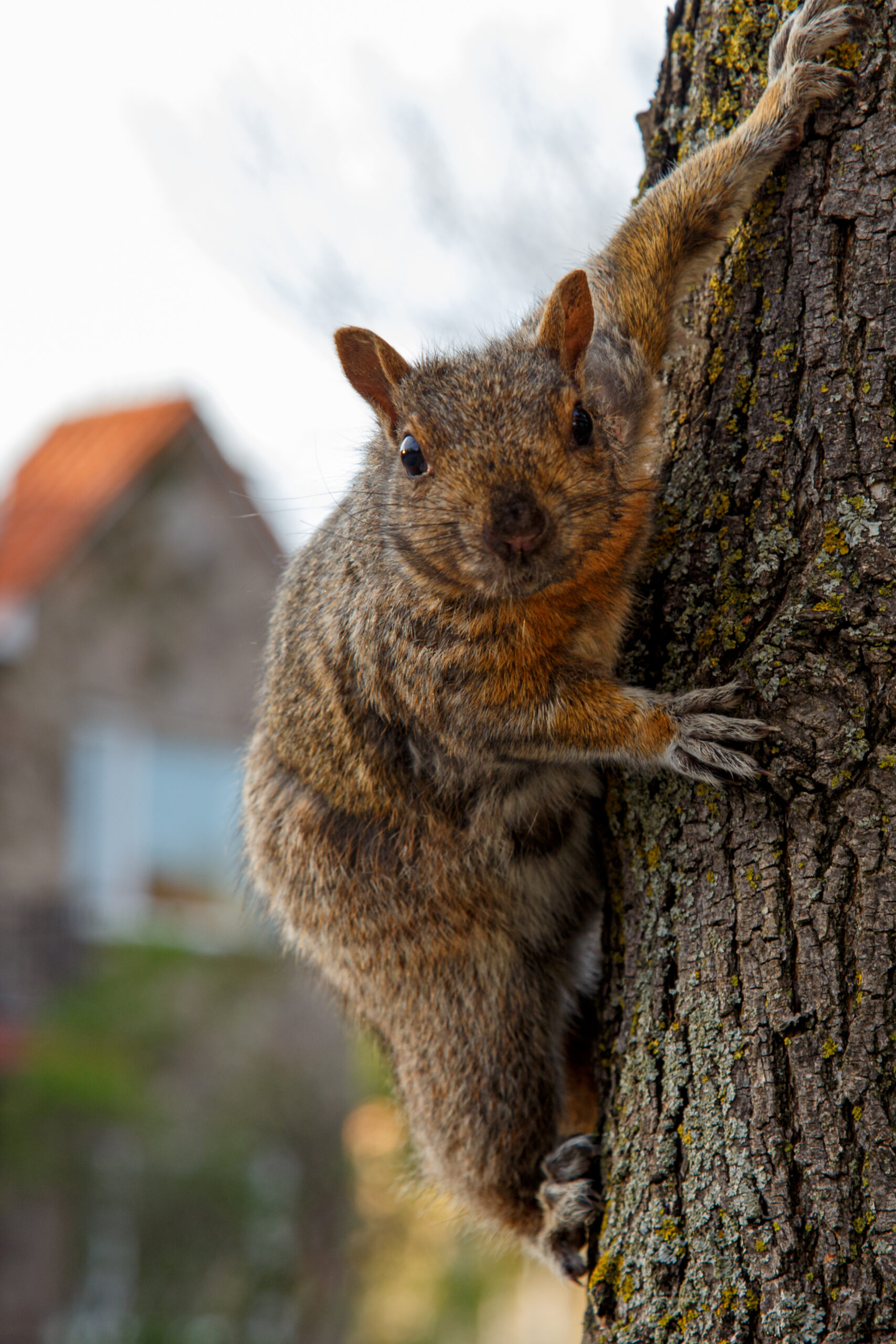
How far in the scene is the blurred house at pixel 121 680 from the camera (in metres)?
11.8

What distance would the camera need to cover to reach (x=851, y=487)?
2.03 meters

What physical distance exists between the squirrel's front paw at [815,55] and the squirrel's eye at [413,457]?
0.91 metres

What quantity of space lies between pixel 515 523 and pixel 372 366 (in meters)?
0.60

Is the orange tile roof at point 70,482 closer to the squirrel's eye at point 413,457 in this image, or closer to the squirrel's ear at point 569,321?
the squirrel's eye at point 413,457

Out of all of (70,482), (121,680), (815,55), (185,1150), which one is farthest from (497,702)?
(70,482)

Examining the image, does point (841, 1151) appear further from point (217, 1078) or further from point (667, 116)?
point (217, 1078)

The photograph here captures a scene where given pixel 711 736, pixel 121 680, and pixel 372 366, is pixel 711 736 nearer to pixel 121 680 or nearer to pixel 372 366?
pixel 372 366

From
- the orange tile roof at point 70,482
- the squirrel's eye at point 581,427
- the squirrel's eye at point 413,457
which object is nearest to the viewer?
the squirrel's eye at point 581,427

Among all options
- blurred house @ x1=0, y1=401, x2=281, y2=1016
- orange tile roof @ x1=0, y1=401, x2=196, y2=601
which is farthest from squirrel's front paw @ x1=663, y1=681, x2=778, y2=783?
orange tile roof @ x1=0, y1=401, x2=196, y2=601

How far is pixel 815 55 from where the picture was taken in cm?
221

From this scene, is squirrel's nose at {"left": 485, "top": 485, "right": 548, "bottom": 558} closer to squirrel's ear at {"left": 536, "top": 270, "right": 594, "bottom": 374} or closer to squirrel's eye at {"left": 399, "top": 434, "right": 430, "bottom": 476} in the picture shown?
squirrel's eye at {"left": 399, "top": 434, "right": 430, "bottom": 476}

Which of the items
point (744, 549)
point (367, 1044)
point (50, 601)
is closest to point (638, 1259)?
point (744, 549)

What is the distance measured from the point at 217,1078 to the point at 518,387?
11760 mm

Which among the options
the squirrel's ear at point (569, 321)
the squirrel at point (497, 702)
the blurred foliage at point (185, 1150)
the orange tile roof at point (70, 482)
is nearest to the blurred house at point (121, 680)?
the orange tile roof at point (70, 482)
